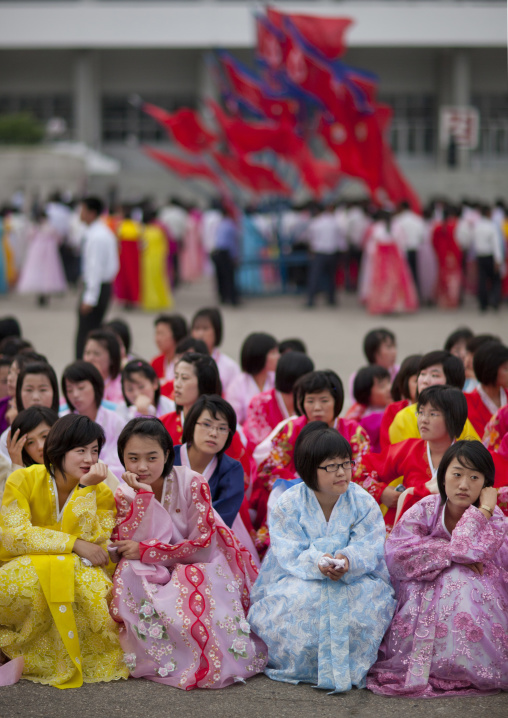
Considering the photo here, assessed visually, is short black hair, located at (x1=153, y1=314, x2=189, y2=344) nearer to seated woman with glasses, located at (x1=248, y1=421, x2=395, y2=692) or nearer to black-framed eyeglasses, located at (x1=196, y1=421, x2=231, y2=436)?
black-framed eyeglasses, located at (x1=196, y1=421, x2=231, y2=436)

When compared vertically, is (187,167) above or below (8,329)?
above

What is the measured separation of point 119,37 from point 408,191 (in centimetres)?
1657

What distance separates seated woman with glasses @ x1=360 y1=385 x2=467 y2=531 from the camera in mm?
3637

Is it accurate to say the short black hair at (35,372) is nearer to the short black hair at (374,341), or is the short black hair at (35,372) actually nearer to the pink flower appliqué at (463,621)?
the short black hair at (374,341)

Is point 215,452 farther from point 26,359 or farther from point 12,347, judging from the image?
point 12,347

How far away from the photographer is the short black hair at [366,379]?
4906 mm

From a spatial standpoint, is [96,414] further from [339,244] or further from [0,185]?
[0,185]

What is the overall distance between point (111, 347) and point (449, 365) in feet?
6.42

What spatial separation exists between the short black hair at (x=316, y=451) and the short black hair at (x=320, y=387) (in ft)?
2.21

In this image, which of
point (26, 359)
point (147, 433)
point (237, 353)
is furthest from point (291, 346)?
point (237, 353)

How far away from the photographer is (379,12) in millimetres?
27344

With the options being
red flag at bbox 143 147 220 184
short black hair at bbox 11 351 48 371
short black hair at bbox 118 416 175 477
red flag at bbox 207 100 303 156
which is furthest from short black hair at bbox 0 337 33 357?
red flag at bbox 143 147 220 184

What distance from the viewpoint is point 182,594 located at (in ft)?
10.6

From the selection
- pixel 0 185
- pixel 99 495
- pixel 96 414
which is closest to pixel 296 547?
pixel 99 495
